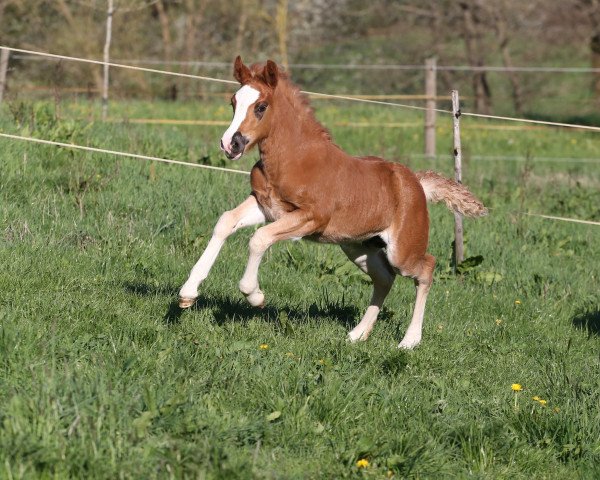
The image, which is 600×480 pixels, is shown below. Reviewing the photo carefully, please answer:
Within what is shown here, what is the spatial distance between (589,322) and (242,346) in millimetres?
3718

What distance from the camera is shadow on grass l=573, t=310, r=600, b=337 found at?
8531mm

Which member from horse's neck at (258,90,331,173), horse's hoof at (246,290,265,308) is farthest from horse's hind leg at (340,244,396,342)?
horse's hoof at (246,290,265,308)

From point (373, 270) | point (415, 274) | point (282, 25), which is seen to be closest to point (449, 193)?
point (415, 274)

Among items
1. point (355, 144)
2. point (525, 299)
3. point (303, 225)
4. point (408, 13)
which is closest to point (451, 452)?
point (303, 225)

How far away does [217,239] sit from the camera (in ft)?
20.6

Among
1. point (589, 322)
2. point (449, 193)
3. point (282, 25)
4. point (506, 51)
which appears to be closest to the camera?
point (449, 193)

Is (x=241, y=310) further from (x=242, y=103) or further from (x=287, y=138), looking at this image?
(x=242, y=103)

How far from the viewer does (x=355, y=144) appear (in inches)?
677

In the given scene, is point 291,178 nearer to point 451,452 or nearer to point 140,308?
point 140,308

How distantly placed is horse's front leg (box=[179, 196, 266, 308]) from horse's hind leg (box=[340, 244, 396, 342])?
1.18 meters

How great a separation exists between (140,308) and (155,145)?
5201 millimetres

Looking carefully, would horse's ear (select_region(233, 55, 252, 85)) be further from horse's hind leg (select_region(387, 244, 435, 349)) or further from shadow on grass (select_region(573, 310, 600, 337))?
shadow on grass (select_region(573, 310, 600, 337))

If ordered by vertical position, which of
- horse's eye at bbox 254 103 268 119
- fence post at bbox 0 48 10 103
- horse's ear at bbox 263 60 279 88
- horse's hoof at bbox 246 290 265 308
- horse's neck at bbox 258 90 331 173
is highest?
horse's ear at bbox 263 60 279 88

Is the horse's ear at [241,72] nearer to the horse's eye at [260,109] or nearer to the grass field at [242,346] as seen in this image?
the horse's eye at [260,109]
